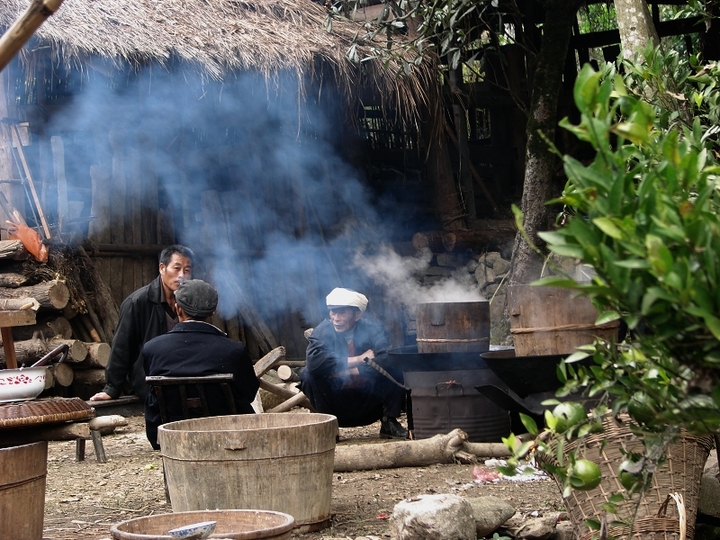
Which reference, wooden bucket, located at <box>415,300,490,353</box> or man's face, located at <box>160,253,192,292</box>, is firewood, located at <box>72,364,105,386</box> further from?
wooden bucket, located at <box>415,300,490,353</box>

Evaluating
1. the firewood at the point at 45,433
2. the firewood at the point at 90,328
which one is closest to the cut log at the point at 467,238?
the firewood at the point at 90,328

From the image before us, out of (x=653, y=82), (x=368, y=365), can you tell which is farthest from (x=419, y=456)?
(x=653, y=82)

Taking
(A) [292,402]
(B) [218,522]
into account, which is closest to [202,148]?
(A) [292,402]

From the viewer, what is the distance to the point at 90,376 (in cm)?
841

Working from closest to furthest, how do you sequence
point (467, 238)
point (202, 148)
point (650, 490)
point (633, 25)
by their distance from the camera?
1. point (650, 490)
2. point (633, 25)
3. point (202, 148)
4. point (467, 238)

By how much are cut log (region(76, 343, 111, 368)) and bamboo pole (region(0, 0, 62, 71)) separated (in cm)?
679

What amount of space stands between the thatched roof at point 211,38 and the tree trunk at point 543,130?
154 cm

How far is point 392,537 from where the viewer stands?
3.84 meters

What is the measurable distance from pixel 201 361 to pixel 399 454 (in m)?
1.54

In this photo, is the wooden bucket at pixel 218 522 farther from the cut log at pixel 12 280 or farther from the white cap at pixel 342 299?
the cut log at pixel 12 280

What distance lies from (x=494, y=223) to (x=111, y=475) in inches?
226

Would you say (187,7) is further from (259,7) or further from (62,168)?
(62,168)

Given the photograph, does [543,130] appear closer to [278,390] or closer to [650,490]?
[278,390]

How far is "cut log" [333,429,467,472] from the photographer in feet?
18.7
